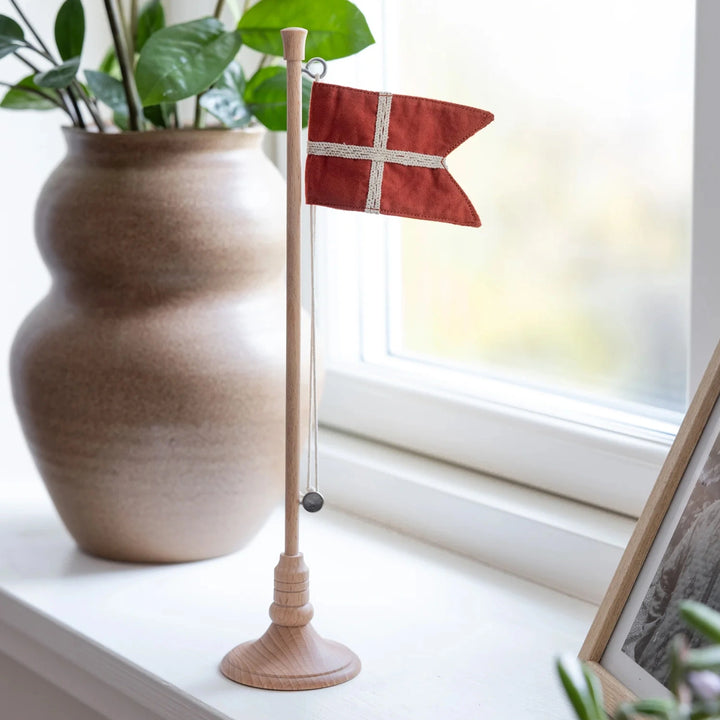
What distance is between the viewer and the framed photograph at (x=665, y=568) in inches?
23.0

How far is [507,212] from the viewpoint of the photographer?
99 cm

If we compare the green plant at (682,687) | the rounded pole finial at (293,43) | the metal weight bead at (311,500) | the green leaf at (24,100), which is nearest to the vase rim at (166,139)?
the green leaf at (24,100)

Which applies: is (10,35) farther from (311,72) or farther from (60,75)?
(311,72)

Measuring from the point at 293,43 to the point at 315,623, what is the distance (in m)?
0.41

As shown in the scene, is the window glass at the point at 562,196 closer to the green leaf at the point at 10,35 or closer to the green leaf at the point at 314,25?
the green leaf at the point at 314,25

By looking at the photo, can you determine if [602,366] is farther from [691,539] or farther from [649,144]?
[691,539]

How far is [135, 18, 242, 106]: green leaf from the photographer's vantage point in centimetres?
79

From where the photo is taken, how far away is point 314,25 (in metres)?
0.83

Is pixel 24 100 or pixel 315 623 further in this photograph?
pixel 24 100

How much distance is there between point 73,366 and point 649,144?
462 mm

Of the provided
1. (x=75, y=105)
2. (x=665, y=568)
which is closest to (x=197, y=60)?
(x=75, y=105)

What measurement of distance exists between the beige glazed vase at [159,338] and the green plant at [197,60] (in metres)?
0.04

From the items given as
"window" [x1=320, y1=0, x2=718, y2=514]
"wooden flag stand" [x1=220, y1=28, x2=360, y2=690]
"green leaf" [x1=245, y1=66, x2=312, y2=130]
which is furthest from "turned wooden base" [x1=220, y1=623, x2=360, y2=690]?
"green leaf" [x1=245, y1=66, x2=312, y2=130]

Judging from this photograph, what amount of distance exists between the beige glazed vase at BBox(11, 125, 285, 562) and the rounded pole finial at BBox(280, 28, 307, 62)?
0.67 feet
